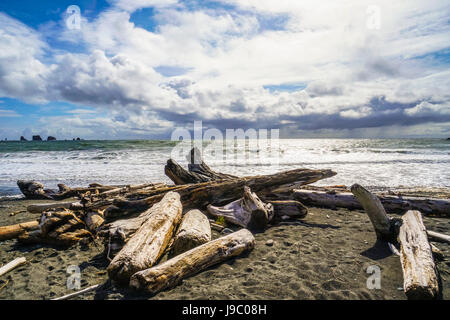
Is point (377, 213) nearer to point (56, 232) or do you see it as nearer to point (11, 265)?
point (56, 232)

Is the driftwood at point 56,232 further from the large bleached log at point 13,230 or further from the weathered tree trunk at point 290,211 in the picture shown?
the weathered tree trunk at point 290,211

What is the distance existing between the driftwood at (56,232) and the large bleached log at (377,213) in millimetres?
5272

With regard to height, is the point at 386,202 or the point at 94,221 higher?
the point at 386,202

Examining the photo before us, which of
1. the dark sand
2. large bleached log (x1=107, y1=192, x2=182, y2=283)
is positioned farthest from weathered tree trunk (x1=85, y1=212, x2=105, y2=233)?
large bleached log (x1=107, y1=192, x2=182, y2=283)

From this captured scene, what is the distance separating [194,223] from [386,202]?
5341 mm

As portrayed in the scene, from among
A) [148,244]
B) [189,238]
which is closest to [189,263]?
[189,238]

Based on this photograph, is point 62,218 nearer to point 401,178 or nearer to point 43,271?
point 43,271

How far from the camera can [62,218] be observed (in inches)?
197

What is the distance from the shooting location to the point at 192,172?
8.21m

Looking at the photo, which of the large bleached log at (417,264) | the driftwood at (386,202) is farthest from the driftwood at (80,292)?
the driftwood at (386,202)

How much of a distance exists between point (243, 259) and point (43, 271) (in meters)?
3.20

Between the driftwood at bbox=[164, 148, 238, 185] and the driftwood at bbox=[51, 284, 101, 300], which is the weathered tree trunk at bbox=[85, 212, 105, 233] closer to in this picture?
the driftwood at bbox=[51, 284, 101, 300]

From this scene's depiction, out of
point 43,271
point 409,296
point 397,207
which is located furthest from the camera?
point 397,207

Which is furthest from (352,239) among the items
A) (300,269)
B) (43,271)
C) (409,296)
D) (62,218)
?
(62,218)
